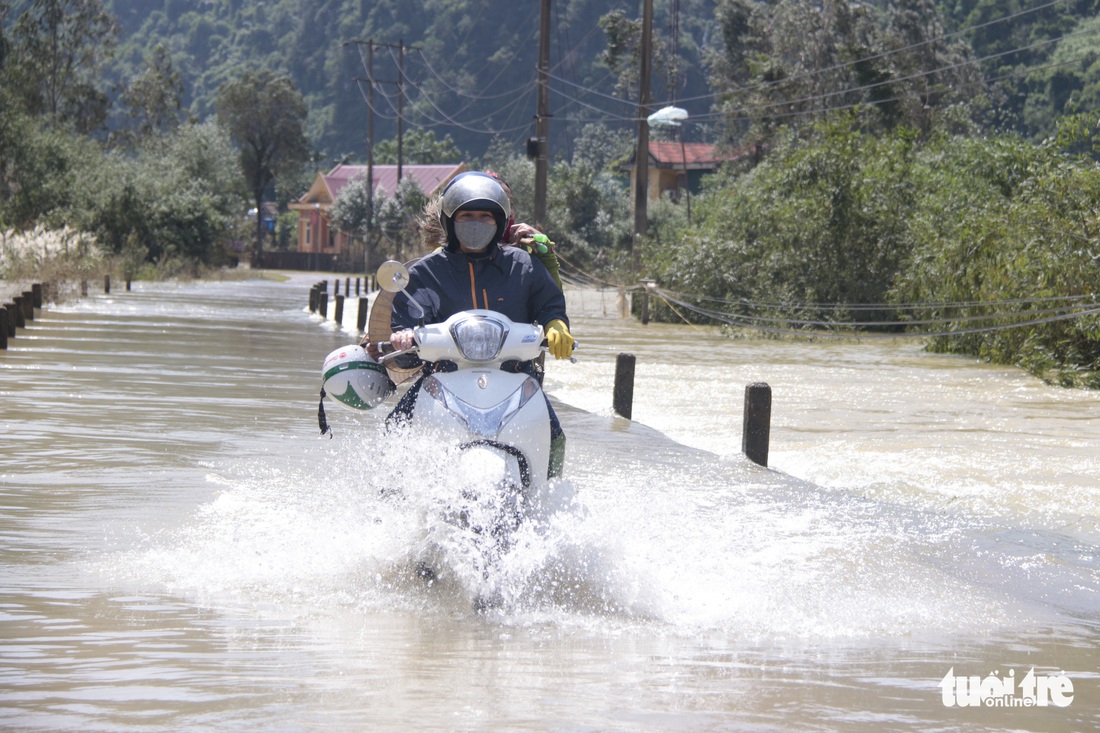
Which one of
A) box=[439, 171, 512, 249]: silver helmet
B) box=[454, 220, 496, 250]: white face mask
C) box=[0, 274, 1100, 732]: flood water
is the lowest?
box=[0, 274, 1100, 732]: flood water

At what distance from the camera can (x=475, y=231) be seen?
21.6 ft

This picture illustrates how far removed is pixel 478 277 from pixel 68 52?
2945 inches

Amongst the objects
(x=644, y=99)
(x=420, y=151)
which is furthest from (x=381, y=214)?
(x=644, y=99)

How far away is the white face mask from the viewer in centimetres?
658

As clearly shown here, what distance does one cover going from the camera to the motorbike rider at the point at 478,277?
21.5 ft

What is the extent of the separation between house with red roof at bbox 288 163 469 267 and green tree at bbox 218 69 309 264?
9.44ft

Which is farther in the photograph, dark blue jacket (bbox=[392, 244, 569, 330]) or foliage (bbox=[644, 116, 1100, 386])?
foliage (bbox=[644, 116, 1100, 386])

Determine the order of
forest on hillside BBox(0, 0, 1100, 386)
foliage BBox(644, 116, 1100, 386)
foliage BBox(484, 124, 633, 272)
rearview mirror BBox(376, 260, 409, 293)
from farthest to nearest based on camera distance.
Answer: foliage BBox(484, 124, 633, 272) → forest on hillside BBox(0, 0, 1100, 386) → foliage BBox(644, 116, 1100, 386) → rearview mirror BBox(376, 260, 409, 293)

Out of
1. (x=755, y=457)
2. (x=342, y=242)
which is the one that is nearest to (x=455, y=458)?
(x=755, y=457)

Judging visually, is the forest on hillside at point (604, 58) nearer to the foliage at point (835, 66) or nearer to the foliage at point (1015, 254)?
the foliage at point (835, 66)

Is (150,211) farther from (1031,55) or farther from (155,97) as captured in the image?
(1031,55)

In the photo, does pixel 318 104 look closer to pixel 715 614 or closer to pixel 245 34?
pixel 245 34

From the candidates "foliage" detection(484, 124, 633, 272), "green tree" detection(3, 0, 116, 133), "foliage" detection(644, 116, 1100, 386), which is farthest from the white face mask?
"green tree" detection(3, 0, 116, 133)

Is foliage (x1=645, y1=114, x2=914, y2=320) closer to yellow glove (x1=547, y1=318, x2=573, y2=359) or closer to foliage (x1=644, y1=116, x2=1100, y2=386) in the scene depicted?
foliage (x1=644, y1=116, x2=1100, y2=386)
